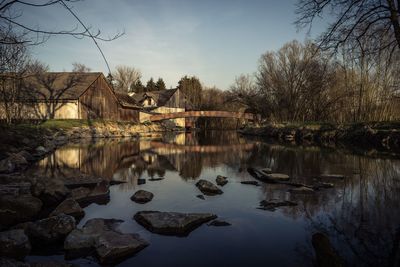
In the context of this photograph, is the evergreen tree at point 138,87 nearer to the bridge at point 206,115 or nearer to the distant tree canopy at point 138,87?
the distant tree canopy at point 138,87

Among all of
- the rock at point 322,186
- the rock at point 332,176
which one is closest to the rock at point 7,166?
the rock at point 322,186

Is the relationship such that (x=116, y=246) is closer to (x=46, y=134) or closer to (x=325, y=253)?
(x=325, y=253)

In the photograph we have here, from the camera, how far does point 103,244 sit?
4.88 metres

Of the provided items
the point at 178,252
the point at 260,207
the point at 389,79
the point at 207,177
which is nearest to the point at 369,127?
the point at 389,79

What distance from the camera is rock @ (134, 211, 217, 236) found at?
19.1ft

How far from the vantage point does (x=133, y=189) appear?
941cm

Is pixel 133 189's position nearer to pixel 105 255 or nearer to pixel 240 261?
pixel 105 255

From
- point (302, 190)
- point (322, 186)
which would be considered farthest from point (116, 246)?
point (322, 186)

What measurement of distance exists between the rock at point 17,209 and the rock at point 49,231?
95cm

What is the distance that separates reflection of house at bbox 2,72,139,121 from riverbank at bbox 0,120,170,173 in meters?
2.46

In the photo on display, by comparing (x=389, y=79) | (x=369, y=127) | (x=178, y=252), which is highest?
(x=389, y=79)

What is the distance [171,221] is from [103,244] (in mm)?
1530

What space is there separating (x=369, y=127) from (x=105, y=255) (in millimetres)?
23736

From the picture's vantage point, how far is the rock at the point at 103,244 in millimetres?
4715
